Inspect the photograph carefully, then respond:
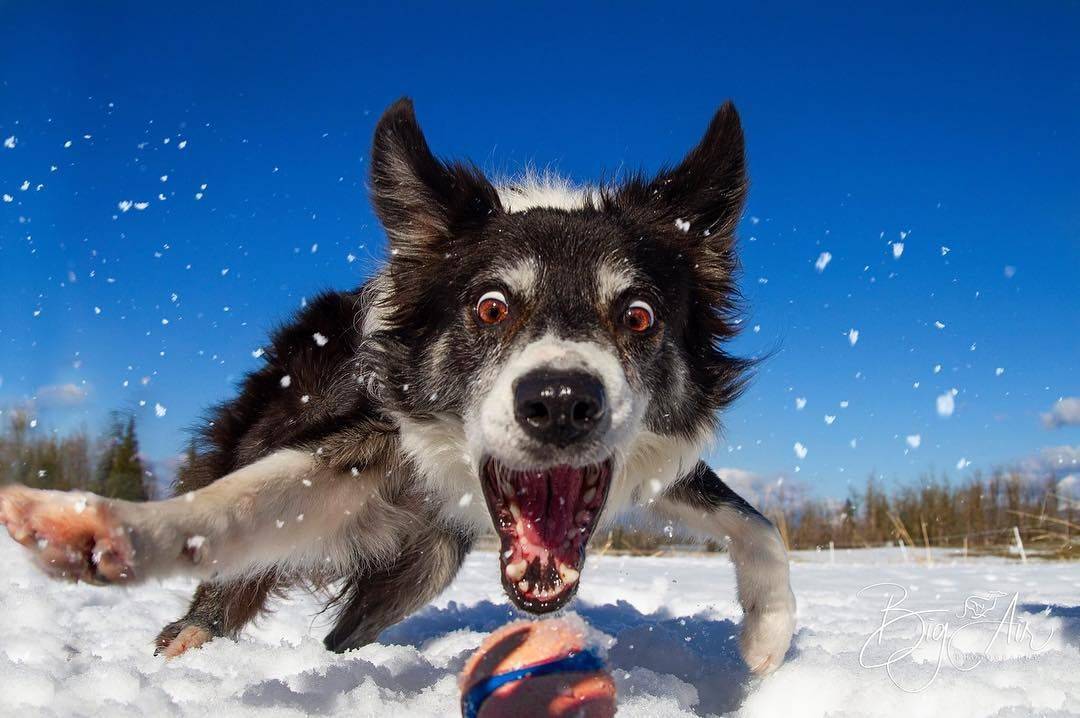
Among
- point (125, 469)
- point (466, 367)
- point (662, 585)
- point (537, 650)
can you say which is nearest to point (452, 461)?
point (466, 367)

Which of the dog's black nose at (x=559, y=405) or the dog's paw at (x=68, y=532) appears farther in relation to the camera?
the dog's black nose at (x=559, y=405)

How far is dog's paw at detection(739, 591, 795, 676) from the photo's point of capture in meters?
3.72

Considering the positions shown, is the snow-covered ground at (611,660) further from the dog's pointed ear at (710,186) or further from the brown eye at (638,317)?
the dog's pointed ear at (710,186)

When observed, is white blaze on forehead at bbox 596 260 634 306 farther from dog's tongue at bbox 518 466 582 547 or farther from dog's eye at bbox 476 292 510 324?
dog's tongue at bbox 518 466 582 547

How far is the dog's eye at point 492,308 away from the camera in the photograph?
11.6 ft

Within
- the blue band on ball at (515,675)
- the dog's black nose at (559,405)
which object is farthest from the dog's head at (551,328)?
the blue band on ball at (515,675)

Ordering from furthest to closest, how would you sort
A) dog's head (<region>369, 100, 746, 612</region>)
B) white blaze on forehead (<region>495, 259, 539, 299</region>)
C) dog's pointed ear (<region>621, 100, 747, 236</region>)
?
dog's pointed ear (<region>621, 100, 747, 236</region>) < white blaze on forehead (<region>495, 259, 539, 299</region>) < dog's head (<region>369, 100, 746, 612</region>)

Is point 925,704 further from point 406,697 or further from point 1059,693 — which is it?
point 406,697

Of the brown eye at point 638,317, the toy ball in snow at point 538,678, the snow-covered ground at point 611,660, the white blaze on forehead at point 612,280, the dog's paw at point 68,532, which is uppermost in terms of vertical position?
the white blaze on forehead at point 612,280

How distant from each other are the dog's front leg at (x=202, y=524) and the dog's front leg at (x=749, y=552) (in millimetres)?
1555

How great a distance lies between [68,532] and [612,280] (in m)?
2.12

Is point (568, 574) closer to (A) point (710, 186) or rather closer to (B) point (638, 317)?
(B) point (638, 317)

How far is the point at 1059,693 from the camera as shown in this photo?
122 inches

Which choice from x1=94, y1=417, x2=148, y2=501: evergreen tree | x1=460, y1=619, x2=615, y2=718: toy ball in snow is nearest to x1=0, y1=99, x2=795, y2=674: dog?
x1=460, y1=619, x2=615, y2=718: toy ball in snow
